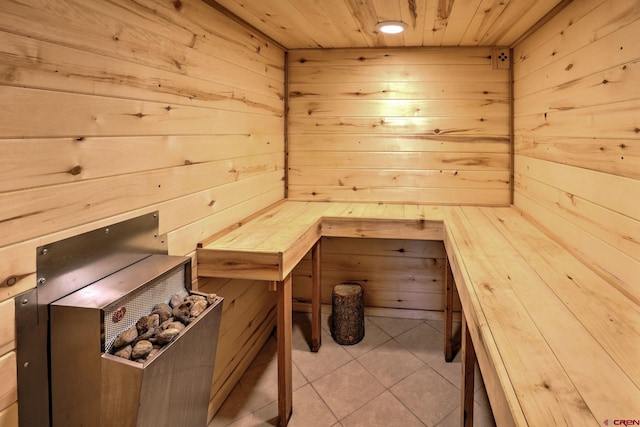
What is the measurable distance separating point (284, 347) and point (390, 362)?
0.92 meters

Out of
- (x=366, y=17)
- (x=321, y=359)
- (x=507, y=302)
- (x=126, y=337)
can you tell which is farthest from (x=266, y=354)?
(x=366, y=17)

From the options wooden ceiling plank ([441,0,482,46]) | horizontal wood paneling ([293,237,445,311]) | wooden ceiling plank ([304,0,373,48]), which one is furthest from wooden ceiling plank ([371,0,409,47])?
horizontal wood paneling ([293,237,445,311])

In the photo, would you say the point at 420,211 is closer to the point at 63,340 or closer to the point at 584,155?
the point at 584,155

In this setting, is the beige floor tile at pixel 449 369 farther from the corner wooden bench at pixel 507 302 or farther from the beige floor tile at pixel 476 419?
the beige floor tile at pixel 476 419

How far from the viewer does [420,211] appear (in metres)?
2.76

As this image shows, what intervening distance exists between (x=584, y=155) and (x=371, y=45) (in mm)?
1645

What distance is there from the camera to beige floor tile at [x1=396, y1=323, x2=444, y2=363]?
106 inches

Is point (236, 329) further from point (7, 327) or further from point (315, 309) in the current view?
point (7, 327)

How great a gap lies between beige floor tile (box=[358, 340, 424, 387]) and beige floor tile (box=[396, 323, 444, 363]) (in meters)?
0.05

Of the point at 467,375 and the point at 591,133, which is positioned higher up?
the point at 591,133

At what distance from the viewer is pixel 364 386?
2.34 m

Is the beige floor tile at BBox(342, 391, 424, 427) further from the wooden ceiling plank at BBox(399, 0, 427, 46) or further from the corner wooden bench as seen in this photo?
the wooden ceiling plank at BBox(399, 0, 427, 46)

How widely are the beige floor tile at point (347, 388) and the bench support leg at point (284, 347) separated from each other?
29 centimetres

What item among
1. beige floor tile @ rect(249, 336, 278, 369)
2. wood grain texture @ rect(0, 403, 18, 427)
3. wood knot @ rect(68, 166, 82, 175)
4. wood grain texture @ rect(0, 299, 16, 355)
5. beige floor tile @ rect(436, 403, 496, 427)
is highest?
wood knot @ rect(68, 166, 82, 175)
